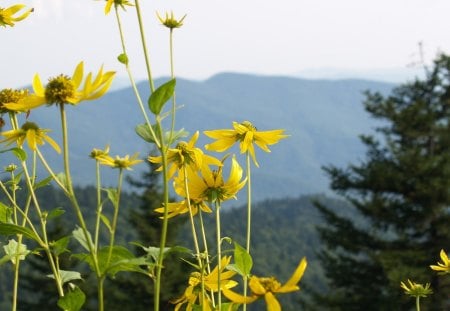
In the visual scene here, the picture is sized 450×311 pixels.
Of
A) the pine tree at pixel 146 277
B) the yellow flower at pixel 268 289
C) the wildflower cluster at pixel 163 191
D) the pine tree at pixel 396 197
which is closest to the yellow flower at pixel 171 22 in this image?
the wildflower cluster at pixel 163 191

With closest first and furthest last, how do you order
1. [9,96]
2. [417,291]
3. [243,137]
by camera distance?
1. [9,96]
2. [243,137]
3. [417,291]

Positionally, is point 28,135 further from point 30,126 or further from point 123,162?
point 123,162

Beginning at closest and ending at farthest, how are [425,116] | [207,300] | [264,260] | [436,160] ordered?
[207,300], [436,160], [425,116], [264,260]

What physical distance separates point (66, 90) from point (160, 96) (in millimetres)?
174

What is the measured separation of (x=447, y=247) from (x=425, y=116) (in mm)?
5645

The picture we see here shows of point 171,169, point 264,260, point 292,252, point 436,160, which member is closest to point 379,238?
point 436,160

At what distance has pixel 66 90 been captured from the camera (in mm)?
1157

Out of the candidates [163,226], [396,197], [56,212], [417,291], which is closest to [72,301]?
[163,226]

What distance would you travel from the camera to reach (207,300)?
1.38 m

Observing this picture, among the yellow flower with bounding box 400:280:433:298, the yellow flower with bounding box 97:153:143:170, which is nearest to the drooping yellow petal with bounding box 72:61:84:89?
the yellow flower with bounding box 97:153:143:170

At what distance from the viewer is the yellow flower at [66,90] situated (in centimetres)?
107

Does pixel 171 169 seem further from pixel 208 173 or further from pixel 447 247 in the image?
pixel 447 247

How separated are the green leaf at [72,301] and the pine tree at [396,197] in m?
24.5

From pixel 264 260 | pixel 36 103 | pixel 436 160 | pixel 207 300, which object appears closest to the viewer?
pixel 36 103
